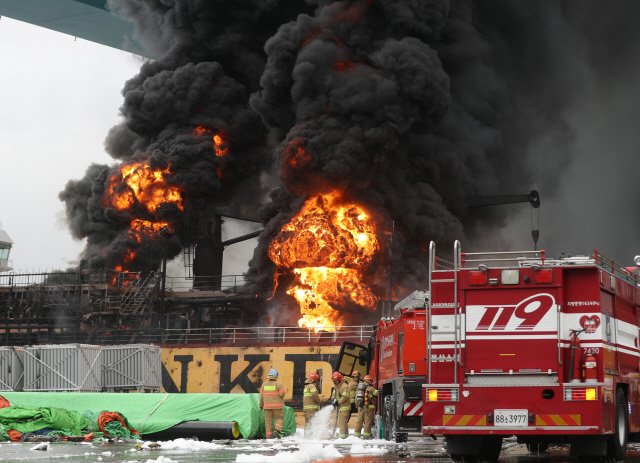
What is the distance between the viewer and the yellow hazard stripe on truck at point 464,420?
10.1 m

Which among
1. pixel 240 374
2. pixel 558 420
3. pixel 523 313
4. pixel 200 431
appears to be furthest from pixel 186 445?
pixel 240 374

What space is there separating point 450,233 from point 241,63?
616 inches

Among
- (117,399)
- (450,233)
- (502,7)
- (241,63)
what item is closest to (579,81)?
(502,7)

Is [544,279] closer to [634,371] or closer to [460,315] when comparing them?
[460,315]

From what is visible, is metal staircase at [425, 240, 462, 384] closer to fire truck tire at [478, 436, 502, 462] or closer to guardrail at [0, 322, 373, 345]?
fire truck tire at [478, 436, 502, 462]

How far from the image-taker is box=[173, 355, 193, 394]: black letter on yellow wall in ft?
97.2

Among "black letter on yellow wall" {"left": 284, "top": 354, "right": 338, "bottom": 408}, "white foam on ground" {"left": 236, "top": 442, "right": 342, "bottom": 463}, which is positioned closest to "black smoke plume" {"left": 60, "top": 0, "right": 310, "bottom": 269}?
"black letter on yellow wall" {"left": 284, "top": 354, "right": 338, "bottom": 408}

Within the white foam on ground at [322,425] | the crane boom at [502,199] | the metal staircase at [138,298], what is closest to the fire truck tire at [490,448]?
the white foam on ground at [322,425]

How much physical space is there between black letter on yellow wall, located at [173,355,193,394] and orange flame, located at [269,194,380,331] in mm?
7949

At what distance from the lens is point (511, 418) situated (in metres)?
9.95

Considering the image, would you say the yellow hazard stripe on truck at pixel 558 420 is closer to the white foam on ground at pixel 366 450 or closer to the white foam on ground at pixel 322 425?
the white foam on ground at pixel 366 450

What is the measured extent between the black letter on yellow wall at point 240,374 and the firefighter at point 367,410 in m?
12.6

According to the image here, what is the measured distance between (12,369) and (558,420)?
18.5 meters

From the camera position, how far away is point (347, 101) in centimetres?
3738
